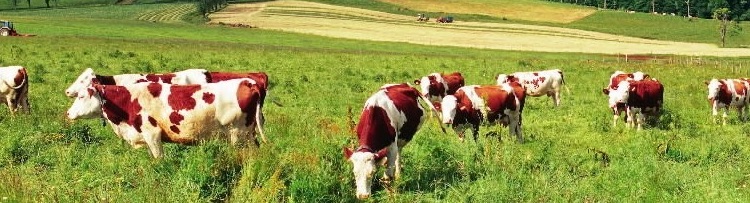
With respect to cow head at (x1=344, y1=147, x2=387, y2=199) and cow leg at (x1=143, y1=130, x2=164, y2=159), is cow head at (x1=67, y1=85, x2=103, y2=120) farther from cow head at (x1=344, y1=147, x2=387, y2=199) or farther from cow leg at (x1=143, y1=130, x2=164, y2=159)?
cow head at (x1=344, y1=147, x2=387, y2=199)

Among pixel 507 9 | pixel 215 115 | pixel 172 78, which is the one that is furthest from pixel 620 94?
pixel 507 9

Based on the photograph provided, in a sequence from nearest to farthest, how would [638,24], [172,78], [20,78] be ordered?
[172,78], [20,78], [638,24]

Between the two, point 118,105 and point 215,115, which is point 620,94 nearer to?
point 215,115

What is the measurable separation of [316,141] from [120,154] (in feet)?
10.8

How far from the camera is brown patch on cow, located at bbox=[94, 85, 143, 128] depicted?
9.25 m

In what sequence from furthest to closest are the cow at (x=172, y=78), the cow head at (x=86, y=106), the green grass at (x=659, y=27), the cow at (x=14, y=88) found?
1. the green grass at (x=659, y=27)
2. the cow at (x=14, y=88)
3. the cow at (x=172, y=78)
4. the cow head at (x=86, y=106)

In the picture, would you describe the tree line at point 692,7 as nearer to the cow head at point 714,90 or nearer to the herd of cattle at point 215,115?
the cow head at point 714,90

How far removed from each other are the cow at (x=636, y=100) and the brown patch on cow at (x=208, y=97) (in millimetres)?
11349

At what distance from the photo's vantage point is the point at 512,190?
26.2 feet

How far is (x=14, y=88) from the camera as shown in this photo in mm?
14828

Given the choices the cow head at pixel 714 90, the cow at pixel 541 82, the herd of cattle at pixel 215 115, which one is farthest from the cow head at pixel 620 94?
the herd of cattle at pixel 215 115

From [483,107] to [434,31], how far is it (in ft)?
263

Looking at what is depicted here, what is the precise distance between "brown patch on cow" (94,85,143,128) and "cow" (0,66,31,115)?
6.96 m

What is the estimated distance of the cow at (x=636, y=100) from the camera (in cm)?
1656
